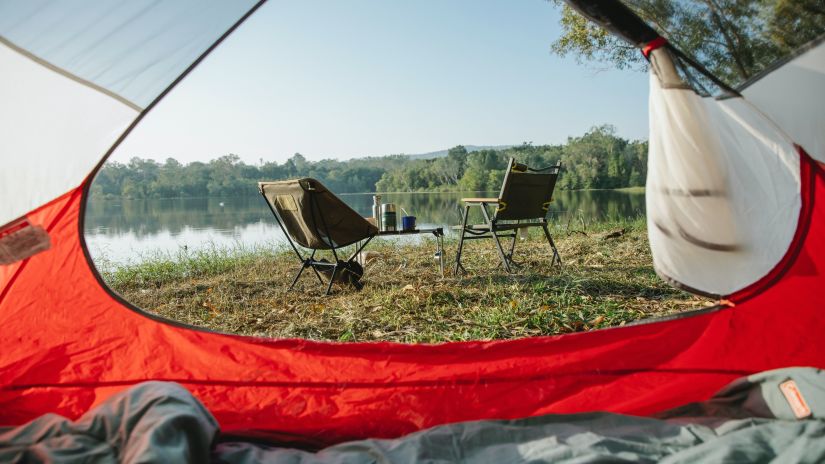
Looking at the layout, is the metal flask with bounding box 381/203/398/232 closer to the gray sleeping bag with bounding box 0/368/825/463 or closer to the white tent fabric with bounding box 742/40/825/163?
the gray sleeping bag with bounding box 0/368/825/463

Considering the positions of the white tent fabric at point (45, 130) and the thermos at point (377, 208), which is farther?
the thermos at point (377, 208)

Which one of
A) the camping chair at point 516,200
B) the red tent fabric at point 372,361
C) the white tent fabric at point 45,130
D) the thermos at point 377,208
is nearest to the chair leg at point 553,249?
the camping chair at point 516,200

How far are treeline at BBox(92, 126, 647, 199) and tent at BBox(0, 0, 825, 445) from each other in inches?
987

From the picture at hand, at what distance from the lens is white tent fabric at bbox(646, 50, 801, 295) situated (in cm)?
154

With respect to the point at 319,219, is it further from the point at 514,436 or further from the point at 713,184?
the point at 713,184

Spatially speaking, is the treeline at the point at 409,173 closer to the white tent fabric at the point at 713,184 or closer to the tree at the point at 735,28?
the tree at the point at 735,28

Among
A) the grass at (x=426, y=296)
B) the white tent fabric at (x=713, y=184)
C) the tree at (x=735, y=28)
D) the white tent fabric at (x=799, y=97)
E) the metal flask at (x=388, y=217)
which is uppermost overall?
the tree at (x=735, y=28)

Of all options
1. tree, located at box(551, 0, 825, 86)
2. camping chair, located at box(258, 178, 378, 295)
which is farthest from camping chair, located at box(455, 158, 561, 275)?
tree, located at box(551, 0, 825, 86)

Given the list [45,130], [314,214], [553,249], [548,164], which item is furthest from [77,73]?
[548,164]

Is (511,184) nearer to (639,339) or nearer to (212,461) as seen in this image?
(639,339)

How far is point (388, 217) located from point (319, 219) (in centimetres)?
74

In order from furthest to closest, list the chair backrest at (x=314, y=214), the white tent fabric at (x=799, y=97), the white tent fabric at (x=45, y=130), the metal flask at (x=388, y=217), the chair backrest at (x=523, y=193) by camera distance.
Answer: the metal flask at (x=388, y=217) → the chair backrest at (x=523, y=193) → the chair backrest at (x=314, y=214) → the white tent fabric at (x=45, y=130) → the white tent fabric at (x=799, y=97)

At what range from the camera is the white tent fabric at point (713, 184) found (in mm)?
1540

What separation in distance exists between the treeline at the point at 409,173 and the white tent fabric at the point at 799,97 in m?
25.1
